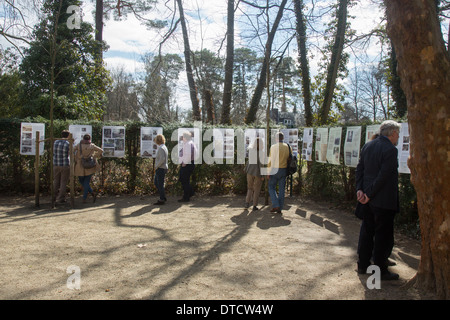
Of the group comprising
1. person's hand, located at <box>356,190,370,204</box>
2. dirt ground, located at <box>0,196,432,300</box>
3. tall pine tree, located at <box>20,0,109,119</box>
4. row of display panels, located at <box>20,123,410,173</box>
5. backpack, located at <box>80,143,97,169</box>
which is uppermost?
tall pine tree, located at <box>20,0,109,119</box>

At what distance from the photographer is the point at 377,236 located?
423 cm

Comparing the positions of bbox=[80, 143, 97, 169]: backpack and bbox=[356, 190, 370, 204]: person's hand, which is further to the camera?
bbox=[80, 143, 97, 169]: backpack

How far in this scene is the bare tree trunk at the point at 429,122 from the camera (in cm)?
343

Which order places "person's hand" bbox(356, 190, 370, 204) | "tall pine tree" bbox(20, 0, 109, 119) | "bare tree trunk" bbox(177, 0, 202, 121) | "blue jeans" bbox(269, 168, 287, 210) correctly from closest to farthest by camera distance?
"person's hand" bbox(356, 190, 370, 204)
"blue jeans" bbox(269, 168, 287, 210)
"tall pine tree" bbox(20, 0, 109, 119)
"bare tree trunk" bbox(177, 0, 202, 121)

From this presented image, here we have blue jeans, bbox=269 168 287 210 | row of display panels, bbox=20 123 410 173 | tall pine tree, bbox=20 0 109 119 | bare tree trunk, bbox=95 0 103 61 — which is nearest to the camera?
blue jeans, bbox=269 168 287 210

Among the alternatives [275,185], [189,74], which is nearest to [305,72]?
[189,74]

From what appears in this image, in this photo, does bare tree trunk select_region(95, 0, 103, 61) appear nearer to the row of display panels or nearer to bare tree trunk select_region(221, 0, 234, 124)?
bare tree trunk select_region(221, 0, 234, 124)

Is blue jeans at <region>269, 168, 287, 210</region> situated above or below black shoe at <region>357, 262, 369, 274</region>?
above

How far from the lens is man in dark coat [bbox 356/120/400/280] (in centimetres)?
406

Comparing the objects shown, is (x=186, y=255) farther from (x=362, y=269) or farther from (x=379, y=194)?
(x=379, y=194)

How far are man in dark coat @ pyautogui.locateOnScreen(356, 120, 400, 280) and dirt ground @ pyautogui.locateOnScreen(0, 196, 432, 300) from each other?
335 millimetres

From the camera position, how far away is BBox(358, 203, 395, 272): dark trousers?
13.6 ft

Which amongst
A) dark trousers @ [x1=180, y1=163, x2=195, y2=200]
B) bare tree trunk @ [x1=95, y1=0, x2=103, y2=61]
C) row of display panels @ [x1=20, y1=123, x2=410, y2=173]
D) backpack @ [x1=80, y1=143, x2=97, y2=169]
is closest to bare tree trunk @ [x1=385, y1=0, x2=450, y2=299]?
row of display panels @ [x1=20, y1=123, x2=410, y2=173]

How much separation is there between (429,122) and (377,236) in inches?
60.8
